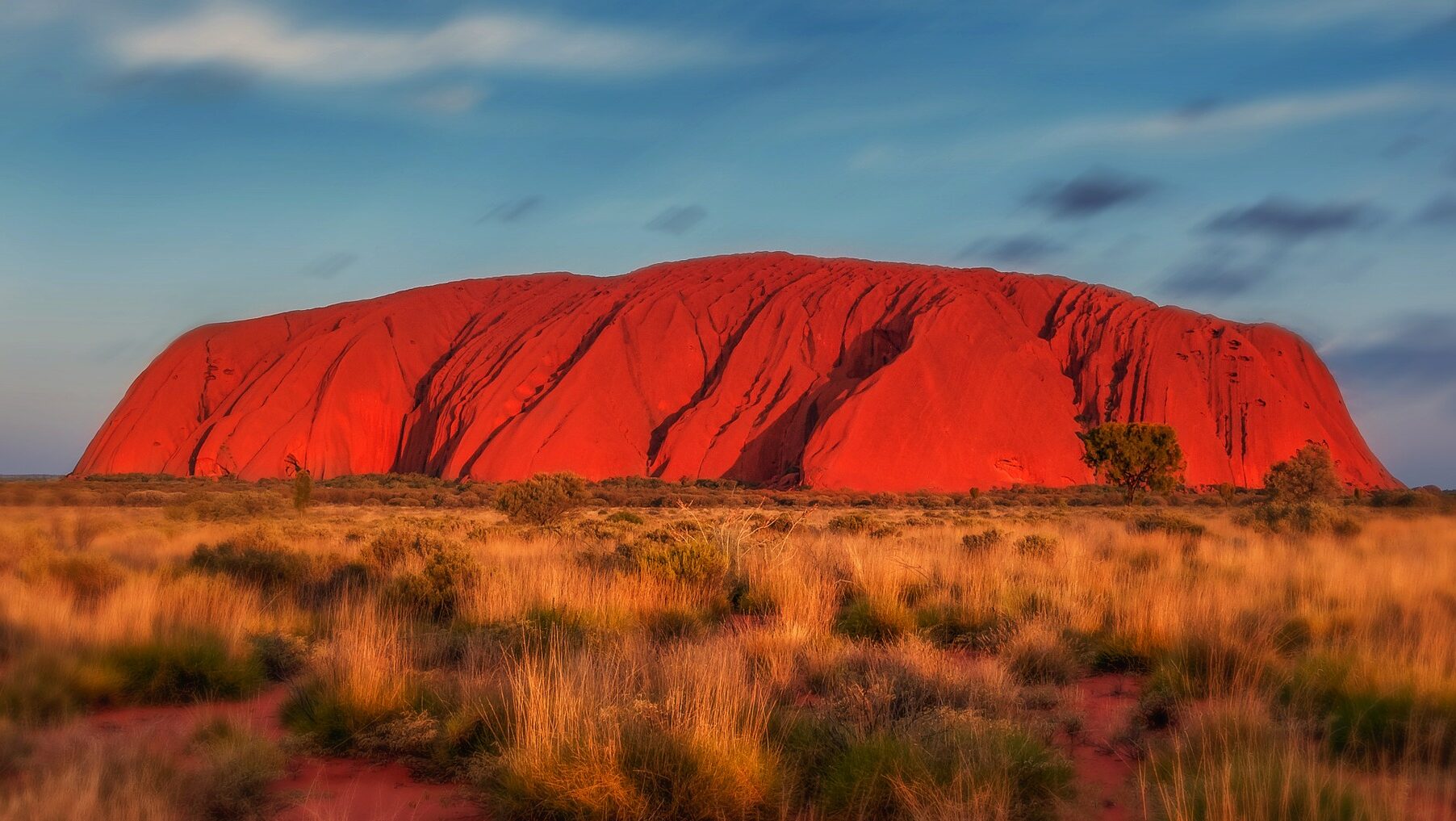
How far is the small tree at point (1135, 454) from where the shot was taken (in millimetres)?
35938

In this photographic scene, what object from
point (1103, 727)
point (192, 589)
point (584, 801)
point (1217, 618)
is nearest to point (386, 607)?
point (192, 589)

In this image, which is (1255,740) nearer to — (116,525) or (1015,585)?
(1015,585)

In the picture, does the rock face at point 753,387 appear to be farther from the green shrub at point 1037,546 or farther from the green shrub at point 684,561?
the green shrub at point 684,561

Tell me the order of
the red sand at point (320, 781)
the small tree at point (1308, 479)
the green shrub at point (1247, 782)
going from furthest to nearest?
the small tree at point (1308, 479) < the red sand at point (320, 781) < the green shrub at point (1247, 782)

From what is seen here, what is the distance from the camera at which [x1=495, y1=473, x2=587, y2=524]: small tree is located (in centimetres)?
2286

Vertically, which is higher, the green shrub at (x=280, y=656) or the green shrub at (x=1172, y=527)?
the green shrub at (x=1172, y=527)

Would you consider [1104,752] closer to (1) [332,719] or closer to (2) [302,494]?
(1) [332,719]

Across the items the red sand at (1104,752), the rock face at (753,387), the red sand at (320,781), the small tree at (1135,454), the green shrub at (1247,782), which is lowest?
the red sand at (320,781)

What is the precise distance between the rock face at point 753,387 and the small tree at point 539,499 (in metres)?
24.6

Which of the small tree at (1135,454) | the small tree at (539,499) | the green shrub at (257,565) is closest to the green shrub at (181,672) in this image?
the green shrub at (257,565)

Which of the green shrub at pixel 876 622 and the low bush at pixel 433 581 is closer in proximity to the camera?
the green shrub at pixel 876 622

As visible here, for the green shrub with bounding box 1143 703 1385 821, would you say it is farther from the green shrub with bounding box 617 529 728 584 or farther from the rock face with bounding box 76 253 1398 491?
the rock face with bounding box 76 253 1398 491

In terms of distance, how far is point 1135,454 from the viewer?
35875mm

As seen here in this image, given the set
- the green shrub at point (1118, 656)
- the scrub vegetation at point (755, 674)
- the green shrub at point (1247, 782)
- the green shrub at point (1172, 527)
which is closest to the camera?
the green shrub at point (1247, 782)
